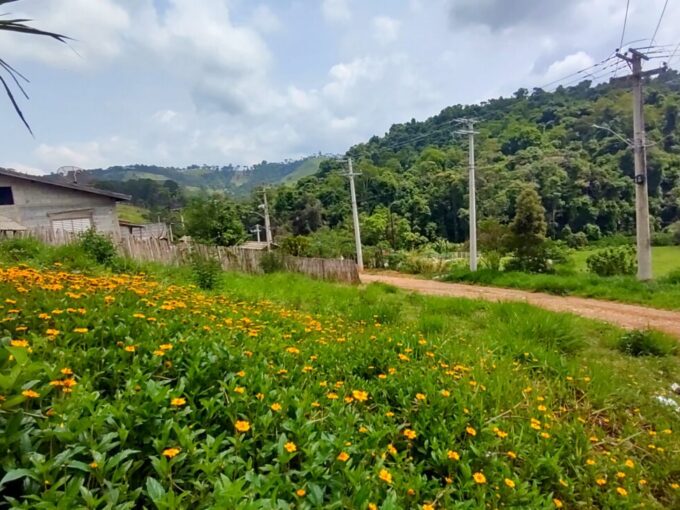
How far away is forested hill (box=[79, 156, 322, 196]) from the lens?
11312 centimetres

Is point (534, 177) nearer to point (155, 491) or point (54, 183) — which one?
point (54, 183)

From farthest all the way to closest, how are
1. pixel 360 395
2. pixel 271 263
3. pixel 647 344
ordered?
pixel 271 263
pixel 647 344
pixel 360 395

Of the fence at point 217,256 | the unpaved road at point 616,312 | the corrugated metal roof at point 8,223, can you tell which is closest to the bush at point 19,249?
the fence at point 217,256

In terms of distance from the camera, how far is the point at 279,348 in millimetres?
2830

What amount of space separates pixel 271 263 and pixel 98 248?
5797mm

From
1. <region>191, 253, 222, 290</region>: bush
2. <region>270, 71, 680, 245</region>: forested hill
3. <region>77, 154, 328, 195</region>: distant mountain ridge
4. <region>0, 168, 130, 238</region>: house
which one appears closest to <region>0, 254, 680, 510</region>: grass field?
<region>191, 253, 222, 290</region>: bush

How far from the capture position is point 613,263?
13.7 meters

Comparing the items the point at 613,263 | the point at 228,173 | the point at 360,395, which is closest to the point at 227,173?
the point at 228,173

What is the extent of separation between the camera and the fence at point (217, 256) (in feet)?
37.1

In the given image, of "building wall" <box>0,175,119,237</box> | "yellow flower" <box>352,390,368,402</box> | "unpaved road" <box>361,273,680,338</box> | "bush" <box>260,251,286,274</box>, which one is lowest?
"unpaved road" <box>361,273,680,338</box>

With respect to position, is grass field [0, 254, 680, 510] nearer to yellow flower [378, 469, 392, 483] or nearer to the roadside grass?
yellow flower [378, 469, 392, 483]

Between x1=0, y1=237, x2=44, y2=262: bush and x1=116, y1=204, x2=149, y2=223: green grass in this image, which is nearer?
x1=0, y1=237, x2=44, y2=262: bush

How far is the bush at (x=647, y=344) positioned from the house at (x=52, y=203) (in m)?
16.1

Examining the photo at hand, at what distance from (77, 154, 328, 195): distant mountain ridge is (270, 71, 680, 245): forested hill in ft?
208
